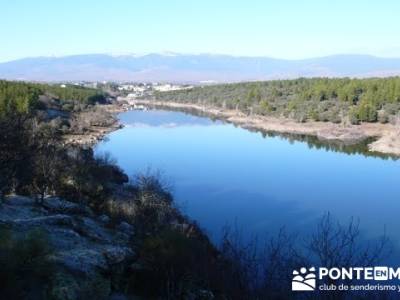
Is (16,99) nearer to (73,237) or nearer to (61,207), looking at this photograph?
(61,207)

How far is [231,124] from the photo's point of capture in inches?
3108

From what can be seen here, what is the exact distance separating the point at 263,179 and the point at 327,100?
4194 cm

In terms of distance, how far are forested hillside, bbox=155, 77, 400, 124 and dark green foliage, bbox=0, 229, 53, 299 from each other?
190ft

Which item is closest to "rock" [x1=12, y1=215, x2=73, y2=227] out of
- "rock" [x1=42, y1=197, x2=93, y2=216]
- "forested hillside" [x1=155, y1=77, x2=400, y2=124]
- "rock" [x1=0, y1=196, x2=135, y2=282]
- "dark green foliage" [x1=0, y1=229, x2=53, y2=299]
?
"rock" [x1=0, y1=196, x2=135, y2=282]

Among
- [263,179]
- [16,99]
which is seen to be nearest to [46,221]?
[263,179]

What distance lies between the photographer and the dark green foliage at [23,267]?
698cm

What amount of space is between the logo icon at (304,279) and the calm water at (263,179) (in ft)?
31.2

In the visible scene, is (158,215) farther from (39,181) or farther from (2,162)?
(2,162)

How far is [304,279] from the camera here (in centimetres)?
805

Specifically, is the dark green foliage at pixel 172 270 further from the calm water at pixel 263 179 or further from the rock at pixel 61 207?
the calm water at pixel 263 179

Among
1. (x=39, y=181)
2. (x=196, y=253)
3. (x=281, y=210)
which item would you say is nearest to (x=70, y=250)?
(x=196, y=253)

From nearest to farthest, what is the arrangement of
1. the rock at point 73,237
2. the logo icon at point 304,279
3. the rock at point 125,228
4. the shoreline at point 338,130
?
the logo icon at point 304,279, the rock at point 73,237, the rock at point 125,228, the shoreline at point 338,130

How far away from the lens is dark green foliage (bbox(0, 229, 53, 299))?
698 cm

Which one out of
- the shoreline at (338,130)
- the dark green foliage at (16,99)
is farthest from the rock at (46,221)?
the shoreline at (338,130)
